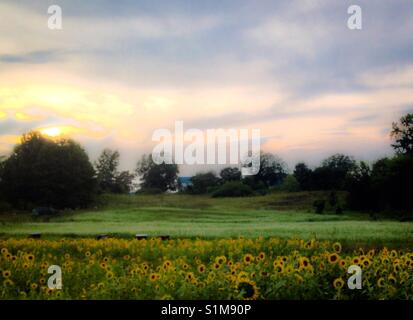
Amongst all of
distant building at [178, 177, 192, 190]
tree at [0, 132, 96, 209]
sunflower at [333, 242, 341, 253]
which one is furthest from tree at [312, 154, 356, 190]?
tree at [0, 132, 96, 209]

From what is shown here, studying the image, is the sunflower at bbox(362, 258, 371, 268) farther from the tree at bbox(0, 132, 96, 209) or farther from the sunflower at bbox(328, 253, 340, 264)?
the tree at bbox(0, 132, 96, 209)

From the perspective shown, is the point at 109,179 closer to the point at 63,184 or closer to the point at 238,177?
the point at 63,184

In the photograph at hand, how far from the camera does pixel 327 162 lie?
7461mm

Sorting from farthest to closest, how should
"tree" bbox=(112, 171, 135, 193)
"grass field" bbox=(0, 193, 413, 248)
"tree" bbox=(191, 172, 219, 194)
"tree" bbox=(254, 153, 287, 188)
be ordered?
"grass field" bbox=(0, 193, 413, 248) → "tree" bbox=(112, 171, 135, 193) → "tree" bbox=(191, 172, 219, 194) → "tree" bbox=(254, 153, 287, 188)

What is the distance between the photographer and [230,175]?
744 centimetres

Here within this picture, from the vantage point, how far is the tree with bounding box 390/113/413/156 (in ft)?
22.9

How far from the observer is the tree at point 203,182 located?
7.34m

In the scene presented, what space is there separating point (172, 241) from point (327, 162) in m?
2.91

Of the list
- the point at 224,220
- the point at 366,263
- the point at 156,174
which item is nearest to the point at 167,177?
the point at 156,174

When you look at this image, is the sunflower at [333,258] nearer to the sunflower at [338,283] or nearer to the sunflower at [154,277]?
the sunflower at [338,283]

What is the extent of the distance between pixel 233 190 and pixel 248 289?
198cm

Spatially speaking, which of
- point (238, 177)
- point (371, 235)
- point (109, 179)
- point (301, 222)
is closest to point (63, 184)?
point (109, 179)

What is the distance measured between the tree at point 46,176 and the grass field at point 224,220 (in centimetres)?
34

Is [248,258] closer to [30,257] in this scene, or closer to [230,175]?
[230,175]
